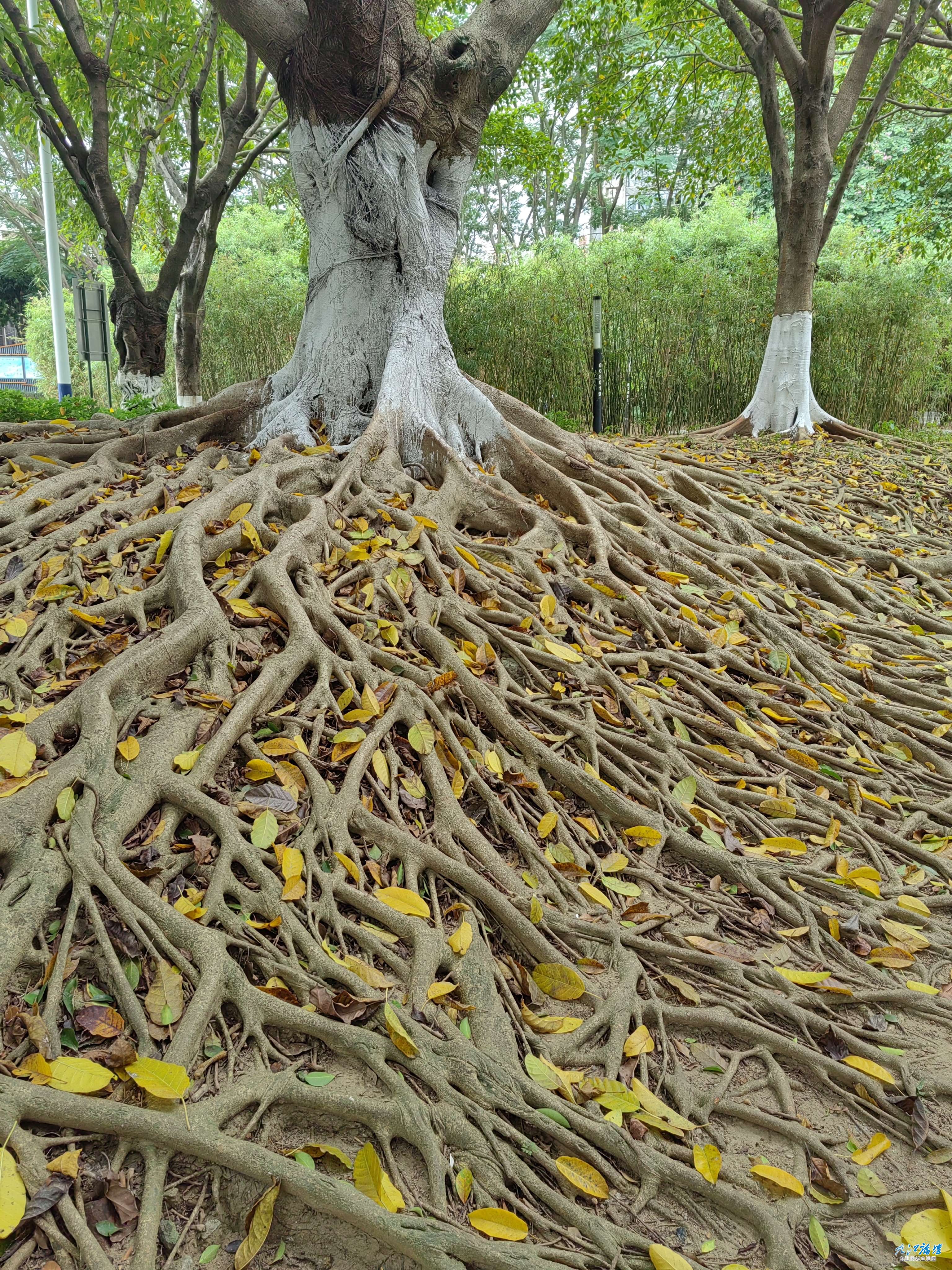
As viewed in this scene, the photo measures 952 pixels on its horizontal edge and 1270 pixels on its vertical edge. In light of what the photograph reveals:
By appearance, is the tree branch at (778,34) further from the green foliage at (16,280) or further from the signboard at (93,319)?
the green foliage at (16,280)

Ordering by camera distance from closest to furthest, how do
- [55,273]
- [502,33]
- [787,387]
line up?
[502,33] → [787,387] → [55,273]

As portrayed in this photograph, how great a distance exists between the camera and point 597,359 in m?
8.02

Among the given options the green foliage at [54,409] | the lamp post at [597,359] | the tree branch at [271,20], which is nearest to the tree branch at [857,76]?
the lamp post at [597,359]

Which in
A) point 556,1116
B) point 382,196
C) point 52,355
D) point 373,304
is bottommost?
point 556,1116

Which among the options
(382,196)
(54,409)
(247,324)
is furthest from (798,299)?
(247,324)

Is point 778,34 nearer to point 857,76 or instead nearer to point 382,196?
point 857,76

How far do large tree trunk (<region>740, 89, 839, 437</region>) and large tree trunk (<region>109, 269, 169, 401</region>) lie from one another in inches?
262

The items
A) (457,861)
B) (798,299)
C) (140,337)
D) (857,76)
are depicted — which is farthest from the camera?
(140,337)

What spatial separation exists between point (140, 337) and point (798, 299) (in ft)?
23.5

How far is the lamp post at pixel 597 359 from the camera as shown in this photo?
7.85 meters

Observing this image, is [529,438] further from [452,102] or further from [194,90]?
[194,90]

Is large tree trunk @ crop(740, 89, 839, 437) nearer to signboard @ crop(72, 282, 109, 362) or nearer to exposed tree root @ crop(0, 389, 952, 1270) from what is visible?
exposed tree root @ crop(0, 389, 952, 1270)

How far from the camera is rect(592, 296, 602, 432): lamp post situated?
7848mm

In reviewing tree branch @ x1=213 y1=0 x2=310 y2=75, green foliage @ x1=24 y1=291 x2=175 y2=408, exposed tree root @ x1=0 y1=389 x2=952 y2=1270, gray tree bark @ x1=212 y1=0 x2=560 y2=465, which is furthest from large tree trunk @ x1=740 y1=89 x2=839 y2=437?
green foliage @ x1=24 y1=291 x2=175 y2=408
